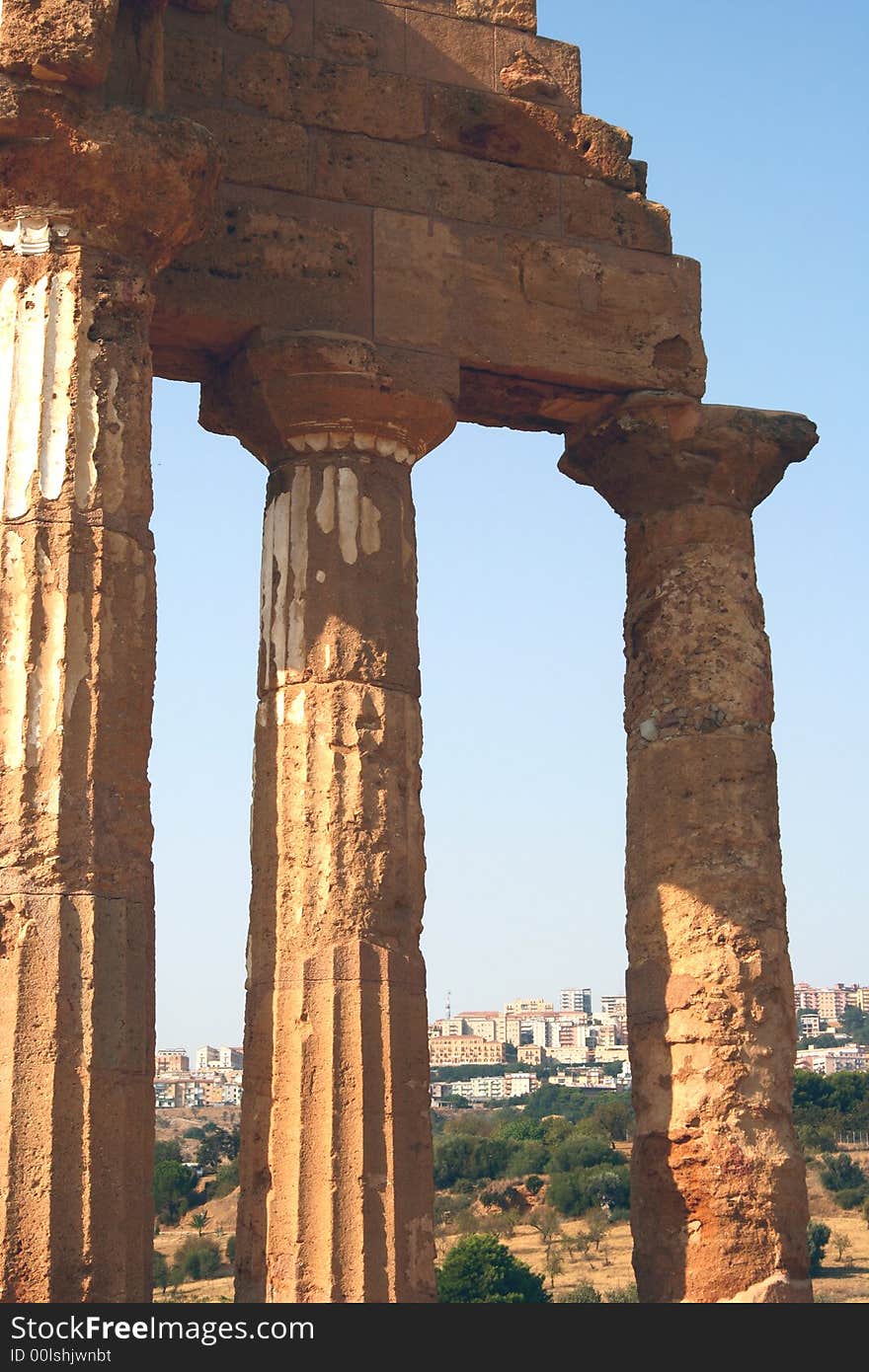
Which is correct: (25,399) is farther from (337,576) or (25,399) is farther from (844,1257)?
(844,1257)

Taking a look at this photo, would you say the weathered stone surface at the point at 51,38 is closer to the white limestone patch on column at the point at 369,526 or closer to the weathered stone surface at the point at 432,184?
the weathered stone surface at the point at 432,184

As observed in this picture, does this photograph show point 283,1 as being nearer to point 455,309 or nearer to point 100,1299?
point 455,309

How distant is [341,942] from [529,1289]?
2191 cm

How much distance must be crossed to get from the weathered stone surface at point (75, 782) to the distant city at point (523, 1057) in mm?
54524

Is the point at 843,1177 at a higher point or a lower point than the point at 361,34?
lower

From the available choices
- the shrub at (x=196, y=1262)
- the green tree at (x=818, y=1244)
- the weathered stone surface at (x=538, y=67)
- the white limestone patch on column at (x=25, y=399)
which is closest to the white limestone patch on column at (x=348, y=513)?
the white limestone patch on column at (x=25, y=399)

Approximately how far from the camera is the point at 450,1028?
197125 millimetres

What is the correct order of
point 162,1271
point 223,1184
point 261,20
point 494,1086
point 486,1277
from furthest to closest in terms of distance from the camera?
point 494,1086 < point 223,1184 < point 162,1271 < point 486,1277 < point 261,20

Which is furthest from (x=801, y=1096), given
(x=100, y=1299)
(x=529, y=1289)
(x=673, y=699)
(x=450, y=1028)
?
(x=450, y=1028)

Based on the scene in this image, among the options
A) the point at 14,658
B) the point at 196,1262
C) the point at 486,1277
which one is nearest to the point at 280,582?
the point at 14,658

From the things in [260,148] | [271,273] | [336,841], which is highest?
[260,148]

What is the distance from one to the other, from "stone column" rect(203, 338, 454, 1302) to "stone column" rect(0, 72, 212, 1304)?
61.2 inches

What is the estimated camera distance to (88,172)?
11.1m

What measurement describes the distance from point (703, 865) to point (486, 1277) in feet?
65.1
